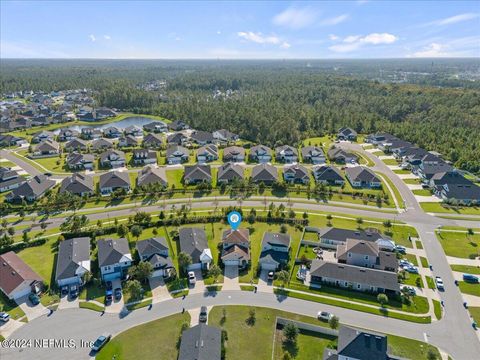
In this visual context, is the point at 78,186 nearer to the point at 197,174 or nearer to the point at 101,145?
the point at 197,174

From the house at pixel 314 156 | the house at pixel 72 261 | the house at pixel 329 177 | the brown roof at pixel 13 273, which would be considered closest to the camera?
the brown roof at pixel 13 273

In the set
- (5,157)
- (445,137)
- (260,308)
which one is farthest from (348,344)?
(5,157)

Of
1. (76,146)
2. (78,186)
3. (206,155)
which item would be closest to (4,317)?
(78,186)

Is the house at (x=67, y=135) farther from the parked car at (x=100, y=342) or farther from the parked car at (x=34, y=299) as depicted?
the parked car at (x=100, y=342)

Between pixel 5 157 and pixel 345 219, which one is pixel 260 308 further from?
pixel 5 157

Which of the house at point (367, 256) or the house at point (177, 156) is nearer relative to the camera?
the house at point (367, 256)

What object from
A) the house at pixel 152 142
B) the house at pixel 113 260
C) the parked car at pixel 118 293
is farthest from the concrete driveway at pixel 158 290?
the house at pixel 152 142
